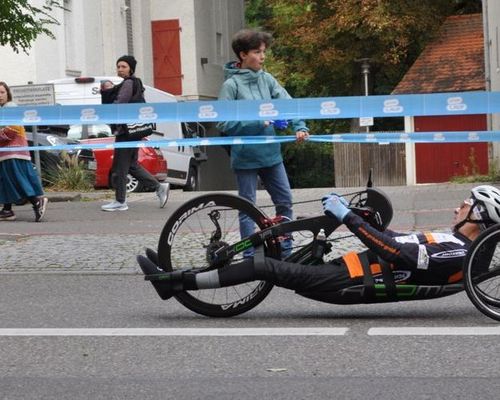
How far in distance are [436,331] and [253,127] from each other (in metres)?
2.50

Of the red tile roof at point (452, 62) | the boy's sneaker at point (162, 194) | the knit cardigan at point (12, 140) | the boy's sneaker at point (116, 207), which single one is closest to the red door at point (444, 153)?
the red tile roof at point (452, 62)

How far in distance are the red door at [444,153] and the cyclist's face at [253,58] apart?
2864 cm

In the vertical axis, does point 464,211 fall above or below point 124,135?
below

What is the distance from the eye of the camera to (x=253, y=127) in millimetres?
8367

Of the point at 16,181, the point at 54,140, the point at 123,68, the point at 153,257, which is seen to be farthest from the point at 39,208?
the point at 54,140

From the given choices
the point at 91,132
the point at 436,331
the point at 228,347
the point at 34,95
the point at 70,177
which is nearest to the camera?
the point at 228,347

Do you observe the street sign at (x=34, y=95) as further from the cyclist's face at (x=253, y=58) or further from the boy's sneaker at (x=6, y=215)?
the cyclist's face at (x=253, y=58)

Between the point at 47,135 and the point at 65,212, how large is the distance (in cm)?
778

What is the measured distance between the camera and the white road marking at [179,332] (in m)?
6.57

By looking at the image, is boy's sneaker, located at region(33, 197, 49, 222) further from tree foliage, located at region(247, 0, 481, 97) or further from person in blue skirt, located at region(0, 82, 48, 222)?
tree foliage, located at region(247, 0, 481, 97)

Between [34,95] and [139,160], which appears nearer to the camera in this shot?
[139,160]

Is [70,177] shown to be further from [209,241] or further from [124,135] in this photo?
[209,241]

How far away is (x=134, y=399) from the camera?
17.0 ft

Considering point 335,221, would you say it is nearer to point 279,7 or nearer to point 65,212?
point 65,212
